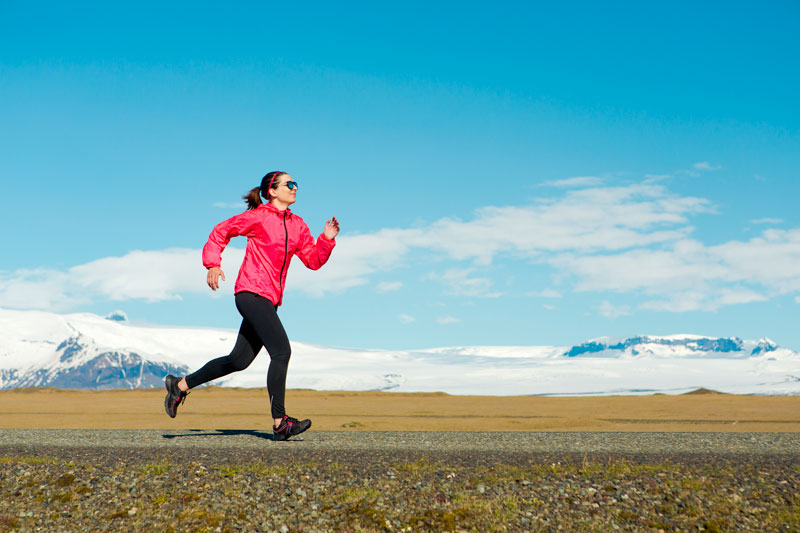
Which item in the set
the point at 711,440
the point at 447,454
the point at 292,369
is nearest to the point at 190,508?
the point at 447,454

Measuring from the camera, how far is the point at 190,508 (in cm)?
427

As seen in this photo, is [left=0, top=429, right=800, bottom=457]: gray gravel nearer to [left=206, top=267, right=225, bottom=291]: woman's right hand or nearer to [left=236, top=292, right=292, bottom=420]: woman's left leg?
[left=236, top=292, right=292, bottom=420]: woman's left leg

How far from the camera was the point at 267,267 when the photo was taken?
7.43 metres

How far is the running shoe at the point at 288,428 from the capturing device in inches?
300

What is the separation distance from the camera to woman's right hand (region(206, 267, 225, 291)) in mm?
6875

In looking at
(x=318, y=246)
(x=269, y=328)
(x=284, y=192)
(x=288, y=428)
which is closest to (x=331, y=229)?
(x=318, y=246)

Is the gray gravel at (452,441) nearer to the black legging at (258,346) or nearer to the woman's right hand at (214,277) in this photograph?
the black legging at (258,346)

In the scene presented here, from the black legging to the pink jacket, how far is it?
144mm

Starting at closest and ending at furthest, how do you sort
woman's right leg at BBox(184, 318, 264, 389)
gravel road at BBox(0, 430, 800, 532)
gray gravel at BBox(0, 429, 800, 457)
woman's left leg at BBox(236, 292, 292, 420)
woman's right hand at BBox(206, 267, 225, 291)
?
gravel road at BBox(0, 430, 800, 532), woman's right hand at BBox(206, 267, 225, 291), gray gravel at BBox(0, 429, 800, 457), woman's left leg at BBox(236, 292, 292, 420), woman's right leg at BBox(184, 318, 264, 389)

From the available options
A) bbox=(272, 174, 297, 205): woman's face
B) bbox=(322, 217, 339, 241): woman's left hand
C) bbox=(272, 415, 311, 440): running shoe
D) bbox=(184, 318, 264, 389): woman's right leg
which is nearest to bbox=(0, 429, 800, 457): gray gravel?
bbox=(272, 415, 311, 440): running shoe

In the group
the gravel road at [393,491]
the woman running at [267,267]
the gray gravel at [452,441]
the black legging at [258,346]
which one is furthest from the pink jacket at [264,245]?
the gravel road at [393,491]

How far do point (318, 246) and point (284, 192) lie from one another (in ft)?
2.47

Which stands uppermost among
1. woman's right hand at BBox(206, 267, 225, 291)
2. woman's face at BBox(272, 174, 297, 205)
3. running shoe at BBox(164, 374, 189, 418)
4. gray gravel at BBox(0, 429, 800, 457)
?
woman's face at BBox(272, 174, 297, 205)

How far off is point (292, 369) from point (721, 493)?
11185cm
